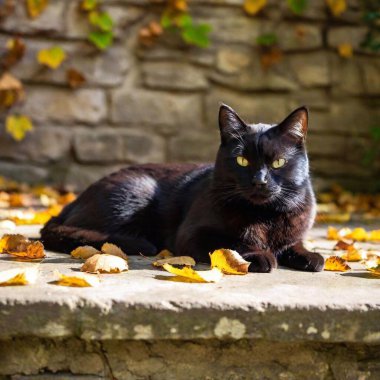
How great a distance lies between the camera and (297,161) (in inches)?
101

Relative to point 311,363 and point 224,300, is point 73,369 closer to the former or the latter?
point 224,300

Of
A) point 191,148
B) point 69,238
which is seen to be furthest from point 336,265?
point 191,148

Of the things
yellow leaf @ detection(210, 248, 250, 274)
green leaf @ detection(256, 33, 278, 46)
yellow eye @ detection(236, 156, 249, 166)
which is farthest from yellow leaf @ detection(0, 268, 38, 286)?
green leaf @ detection(256, 33, 278, 46)

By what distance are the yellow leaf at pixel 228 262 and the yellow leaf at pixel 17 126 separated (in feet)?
10.2

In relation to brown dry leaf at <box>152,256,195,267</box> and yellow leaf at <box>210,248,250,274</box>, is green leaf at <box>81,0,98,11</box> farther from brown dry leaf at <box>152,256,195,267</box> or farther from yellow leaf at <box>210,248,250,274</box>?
yellow leaf at <box>210,248,250,274</box>

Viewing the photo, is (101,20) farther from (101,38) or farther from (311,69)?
(311,69)

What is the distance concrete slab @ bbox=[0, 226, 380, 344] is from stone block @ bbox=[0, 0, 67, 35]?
3.44 metres

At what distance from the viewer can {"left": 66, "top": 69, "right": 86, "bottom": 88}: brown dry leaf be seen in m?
5.07

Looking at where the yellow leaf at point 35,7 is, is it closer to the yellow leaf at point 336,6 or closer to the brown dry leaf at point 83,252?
the yellow leaf at point 336,6

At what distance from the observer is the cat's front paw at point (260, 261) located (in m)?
2.34

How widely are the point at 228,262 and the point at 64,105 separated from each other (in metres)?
3.14

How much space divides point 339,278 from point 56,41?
3479mm

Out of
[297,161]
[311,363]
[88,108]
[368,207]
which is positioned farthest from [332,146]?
[311,363]

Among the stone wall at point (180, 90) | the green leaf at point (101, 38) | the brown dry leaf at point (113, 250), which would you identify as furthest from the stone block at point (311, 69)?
the brown dry leaf at point (113, 250)
